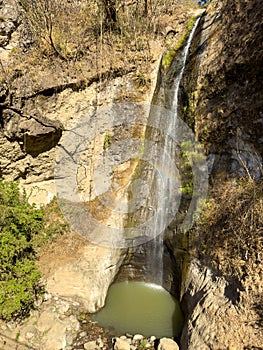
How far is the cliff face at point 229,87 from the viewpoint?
542cm

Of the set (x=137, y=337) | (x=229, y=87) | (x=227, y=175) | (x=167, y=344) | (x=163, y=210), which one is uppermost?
(x=229, y=87)

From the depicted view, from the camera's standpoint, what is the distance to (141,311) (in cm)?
564

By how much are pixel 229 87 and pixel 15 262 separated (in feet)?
20.5

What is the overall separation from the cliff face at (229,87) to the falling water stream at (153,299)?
0.73 meters

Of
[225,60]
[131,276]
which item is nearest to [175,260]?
[131,276]

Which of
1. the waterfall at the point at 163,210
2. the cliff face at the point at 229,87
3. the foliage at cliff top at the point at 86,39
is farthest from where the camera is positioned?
the foliage at cliff top at the point at 86,39

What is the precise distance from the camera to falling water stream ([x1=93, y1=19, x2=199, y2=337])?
5.21 m

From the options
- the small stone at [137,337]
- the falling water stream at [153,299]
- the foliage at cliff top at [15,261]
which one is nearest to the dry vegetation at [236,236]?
the falling water stream at [153,299]

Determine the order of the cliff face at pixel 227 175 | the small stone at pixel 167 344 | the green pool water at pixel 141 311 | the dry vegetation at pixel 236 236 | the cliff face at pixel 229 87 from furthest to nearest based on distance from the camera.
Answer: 1. the cliff face at pixel 229 87
2. the green pool water at pixel 141 311
3. the small stone at pixel 167 344
4. the dry vegetation at pixel 236 236
5. the cliff face at pixel 227 175

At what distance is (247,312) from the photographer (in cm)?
382

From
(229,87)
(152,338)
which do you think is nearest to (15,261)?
(152,338)

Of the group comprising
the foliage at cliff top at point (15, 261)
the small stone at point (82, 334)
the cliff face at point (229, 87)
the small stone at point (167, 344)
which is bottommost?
the small stone at point (82, 334)

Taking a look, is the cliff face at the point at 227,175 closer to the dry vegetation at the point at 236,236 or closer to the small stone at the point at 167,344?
the dry vegetation at the point at 236,236

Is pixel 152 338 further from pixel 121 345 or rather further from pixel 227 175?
pixel 227 175
